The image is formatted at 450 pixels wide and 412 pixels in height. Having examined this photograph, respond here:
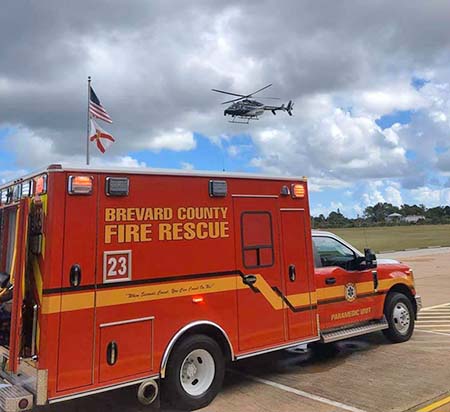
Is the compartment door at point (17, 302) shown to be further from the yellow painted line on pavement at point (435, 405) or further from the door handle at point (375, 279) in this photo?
the door handle at point (375, 279)

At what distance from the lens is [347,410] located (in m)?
5.05

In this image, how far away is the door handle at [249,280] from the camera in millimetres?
5781

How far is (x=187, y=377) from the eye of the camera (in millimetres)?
5273

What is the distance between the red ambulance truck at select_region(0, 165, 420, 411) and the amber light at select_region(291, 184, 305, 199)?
0.07ft

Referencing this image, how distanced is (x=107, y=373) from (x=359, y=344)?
4.83 meters

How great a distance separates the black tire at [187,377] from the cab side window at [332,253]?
8.67ft

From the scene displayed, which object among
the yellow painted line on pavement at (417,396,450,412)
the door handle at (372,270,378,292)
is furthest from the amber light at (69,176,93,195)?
the door handle at (372,270,378,292)

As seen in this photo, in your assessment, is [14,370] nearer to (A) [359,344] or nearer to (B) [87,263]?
(B) [87,263]

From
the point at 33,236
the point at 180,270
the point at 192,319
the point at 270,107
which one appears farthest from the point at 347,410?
the point at 270,107

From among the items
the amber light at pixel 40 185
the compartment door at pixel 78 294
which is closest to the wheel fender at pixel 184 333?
the compartment door at pixel 78 294

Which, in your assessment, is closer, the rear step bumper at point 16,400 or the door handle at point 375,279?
the rear step bumper at point 16,400

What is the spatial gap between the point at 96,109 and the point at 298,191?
Result: 627 cm

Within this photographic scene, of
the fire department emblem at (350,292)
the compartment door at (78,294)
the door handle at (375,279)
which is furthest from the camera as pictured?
the door handle at (375,279)

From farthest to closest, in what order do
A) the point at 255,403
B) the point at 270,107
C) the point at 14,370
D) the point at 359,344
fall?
1. the point at 270,107
2. the point at 359,344
3. the point at 255,403
4. the point at 14,370
